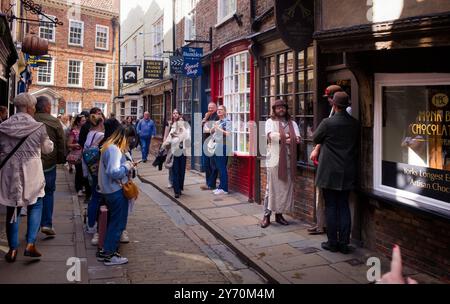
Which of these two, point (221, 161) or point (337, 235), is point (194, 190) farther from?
point (337, 235)

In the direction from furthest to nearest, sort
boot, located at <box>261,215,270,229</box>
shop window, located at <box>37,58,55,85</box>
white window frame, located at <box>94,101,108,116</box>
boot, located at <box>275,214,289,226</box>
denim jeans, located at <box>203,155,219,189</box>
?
white window frame, located at <box>94,101,108,116</box>
shop window, located at <box>37,58,55,85</box>
denim jeans, located at <box>203,155,219,189</box>
boot, located at <box>275,214,289,226</box>
boot, located at <box>261,215,270,229</box>

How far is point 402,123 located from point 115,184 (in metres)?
3.44

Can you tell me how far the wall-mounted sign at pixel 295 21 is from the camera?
631 centimetres

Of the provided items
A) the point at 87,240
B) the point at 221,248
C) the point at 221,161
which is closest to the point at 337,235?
the point at 221,248

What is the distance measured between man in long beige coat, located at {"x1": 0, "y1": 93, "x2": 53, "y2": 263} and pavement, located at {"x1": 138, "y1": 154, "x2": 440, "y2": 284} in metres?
2.56

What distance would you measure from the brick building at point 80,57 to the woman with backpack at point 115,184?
31.6 meters

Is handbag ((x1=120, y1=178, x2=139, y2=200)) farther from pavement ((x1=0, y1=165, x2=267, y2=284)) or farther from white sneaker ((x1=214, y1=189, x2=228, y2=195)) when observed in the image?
white sneaker ((x1=214, y1=189, x2=228, y2=195))

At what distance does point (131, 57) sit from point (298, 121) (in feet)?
62.0

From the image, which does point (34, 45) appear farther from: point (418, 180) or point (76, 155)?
point (418, 180)

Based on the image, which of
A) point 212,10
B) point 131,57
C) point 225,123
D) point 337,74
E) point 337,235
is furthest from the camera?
point 131,57

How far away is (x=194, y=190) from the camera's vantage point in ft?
32.9

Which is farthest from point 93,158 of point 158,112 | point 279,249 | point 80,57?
point 80,57

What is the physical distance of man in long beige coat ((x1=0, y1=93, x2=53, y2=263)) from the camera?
15.7ft

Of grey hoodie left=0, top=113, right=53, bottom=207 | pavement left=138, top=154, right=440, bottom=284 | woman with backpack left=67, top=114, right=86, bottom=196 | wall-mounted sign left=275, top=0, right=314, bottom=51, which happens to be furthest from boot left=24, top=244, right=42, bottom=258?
wall-mounted sign left=275, top=0, right=314, bottom=51
